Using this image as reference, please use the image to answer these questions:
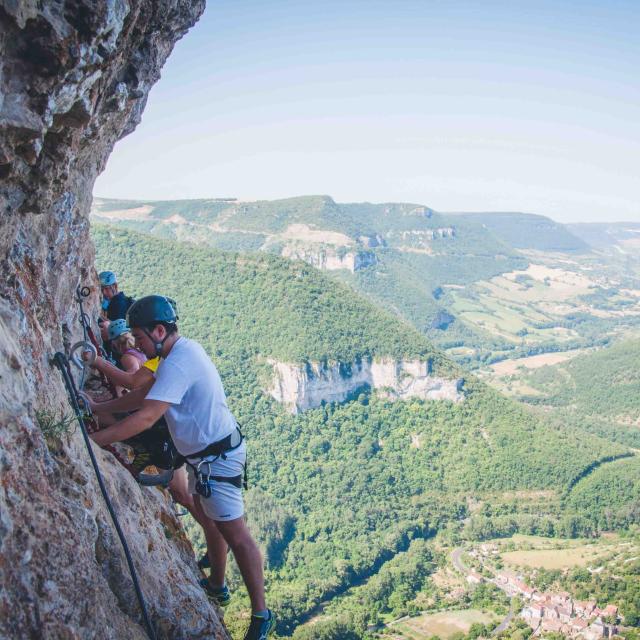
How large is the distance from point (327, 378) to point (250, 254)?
78.1 feet

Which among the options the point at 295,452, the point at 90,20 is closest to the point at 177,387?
the point at 90,20

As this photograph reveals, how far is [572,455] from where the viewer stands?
6209cm

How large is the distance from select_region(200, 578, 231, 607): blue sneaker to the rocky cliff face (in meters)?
0.28

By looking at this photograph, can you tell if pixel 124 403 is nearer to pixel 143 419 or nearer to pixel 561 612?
pixel 143 419

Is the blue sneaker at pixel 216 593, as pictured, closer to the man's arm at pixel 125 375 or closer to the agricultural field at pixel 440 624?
the man's arm at pixel 125 375

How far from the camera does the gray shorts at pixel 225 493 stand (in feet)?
16.9

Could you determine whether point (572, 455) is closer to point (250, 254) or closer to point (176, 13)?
point (250, 254)

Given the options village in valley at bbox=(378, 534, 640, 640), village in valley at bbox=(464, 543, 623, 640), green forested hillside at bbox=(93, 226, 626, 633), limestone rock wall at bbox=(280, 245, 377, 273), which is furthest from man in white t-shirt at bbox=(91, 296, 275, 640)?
limestone rock wall at bbox=(280, 245, 377, 273)

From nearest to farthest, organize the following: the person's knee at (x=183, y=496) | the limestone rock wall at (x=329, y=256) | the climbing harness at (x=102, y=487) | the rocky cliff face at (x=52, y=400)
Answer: the rocky cliff face at (x=52, y=400) → the climbing harness at (x=102, y=487) → the person's knee at (x=183, y=496) → the limestone rock wall at (x=329, y=256)

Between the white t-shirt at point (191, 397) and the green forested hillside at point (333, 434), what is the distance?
40775 mm

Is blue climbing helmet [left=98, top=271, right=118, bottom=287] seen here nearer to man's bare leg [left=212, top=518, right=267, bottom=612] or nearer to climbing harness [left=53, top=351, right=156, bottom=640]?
climbing harness [left=53, top=351, right=156, bottom=640]

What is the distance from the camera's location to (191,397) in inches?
191

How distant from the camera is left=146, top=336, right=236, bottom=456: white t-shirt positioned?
4637mm

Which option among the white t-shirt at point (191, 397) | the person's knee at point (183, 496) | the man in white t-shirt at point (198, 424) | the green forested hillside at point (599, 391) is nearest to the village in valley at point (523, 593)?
the person's knee at point (183, 496)
